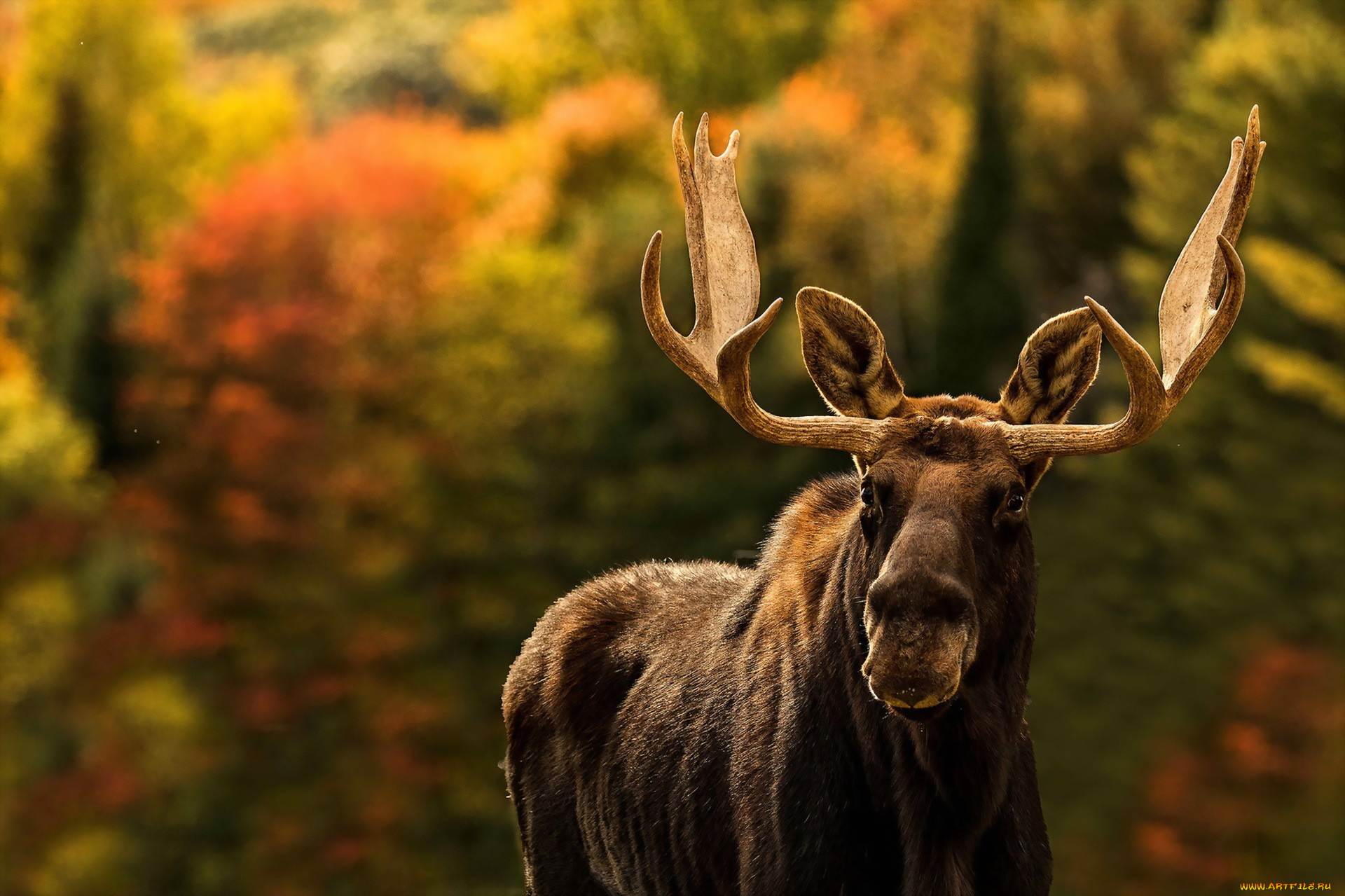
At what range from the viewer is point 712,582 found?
8.30 metres

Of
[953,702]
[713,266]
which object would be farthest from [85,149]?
[953,702]

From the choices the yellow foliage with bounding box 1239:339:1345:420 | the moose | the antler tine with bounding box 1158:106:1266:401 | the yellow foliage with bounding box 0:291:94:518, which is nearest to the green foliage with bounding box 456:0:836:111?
the yellow foliage with bounding box 0:291:94:518

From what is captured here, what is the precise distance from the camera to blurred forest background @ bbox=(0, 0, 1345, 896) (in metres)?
31.7

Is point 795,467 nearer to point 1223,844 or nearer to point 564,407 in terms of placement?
point 564,407

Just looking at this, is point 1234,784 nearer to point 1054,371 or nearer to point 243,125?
Answer: point 1054,371

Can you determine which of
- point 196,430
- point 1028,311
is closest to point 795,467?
point 1028,311

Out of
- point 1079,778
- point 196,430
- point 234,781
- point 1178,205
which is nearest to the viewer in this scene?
point 1079,778

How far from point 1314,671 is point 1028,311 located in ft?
50.2

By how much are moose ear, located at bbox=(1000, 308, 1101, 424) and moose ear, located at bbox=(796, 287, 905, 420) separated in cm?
43

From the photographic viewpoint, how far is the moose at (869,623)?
6387mm

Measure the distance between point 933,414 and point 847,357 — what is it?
0.44m

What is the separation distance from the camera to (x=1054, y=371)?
690cm

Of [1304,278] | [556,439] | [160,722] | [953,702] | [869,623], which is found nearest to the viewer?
[869,623]

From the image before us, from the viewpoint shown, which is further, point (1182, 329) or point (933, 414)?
point (1182, 329)
